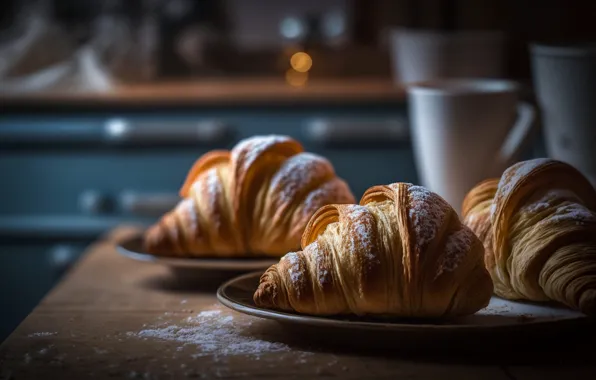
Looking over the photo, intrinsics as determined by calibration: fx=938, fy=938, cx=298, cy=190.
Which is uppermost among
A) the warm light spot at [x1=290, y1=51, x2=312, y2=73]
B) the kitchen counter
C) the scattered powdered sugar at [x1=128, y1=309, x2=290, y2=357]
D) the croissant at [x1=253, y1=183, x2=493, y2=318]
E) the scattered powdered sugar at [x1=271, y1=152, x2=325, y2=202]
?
the warm light spot at [x1=290, y1=51, x2=312, y2=73]

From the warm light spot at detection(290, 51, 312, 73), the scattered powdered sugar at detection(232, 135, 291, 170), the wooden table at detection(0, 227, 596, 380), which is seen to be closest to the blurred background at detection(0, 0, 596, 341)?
the warm light spot at detection(290, 51, 312, 73)

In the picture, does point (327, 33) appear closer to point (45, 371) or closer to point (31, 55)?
point (31, 55)

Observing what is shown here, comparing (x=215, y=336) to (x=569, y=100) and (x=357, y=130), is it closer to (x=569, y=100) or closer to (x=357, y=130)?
(x=569, y=100)

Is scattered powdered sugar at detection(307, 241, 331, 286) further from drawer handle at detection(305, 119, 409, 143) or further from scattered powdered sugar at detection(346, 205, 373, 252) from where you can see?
drawer handle at detection(305, 119, 409, 143)

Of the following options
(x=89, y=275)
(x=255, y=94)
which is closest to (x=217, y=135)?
(x=255, y=94)

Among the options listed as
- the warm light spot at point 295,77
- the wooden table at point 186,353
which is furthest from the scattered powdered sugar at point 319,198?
the warm light spot at point 295,77

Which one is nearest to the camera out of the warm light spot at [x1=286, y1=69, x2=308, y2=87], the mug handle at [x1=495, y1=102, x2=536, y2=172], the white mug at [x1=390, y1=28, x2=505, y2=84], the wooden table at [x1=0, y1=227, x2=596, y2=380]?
the wooden table at [x1=0, y1=227, x2=596, y2=380]

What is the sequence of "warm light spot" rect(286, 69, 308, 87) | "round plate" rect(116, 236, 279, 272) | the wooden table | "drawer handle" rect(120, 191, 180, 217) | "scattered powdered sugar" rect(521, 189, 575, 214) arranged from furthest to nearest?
"warm light spot" rect(286, 69, 308, 87)
"drawer handle" rect(120, 191, 180, 217)
"round plate" rect(116, 236, 279, 272)
"scattered powdered sugar" rect(521, 189, 575, 214)
the wooden table

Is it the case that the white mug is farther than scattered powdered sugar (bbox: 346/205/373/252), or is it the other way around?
the white mug
